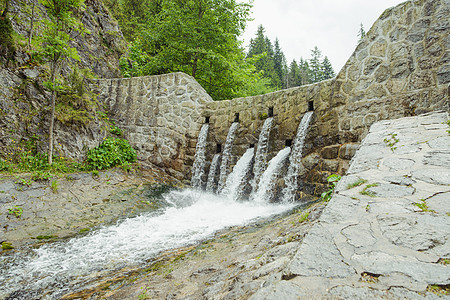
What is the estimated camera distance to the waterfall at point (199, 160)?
28.1ft

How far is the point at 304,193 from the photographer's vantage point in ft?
19.1

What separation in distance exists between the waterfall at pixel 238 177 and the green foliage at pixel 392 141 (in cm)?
433

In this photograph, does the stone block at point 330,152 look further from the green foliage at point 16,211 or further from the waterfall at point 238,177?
the green foliage at point 16,211

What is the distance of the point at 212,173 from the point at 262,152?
2.03 meters

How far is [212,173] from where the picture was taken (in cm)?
830

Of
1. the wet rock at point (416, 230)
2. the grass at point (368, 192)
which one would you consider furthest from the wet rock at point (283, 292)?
the grass at point (368, 192)

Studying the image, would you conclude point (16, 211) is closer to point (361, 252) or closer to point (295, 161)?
point (361, 252)

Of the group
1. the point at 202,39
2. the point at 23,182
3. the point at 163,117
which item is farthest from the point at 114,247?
the point at 202,39

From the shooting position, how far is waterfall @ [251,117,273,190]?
7.00 m

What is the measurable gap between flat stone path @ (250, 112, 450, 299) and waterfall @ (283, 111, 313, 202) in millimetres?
3529

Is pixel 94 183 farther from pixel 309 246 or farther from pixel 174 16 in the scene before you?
pixel 174 16

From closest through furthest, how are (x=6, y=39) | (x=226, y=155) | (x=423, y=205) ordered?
(x=423, y=205), (x=6, y=39), (x=226, y=155)

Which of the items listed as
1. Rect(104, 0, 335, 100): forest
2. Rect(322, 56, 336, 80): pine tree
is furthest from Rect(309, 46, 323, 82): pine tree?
Rect(104, 0, 335, 100): forest

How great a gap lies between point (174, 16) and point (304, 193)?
28.3ft
